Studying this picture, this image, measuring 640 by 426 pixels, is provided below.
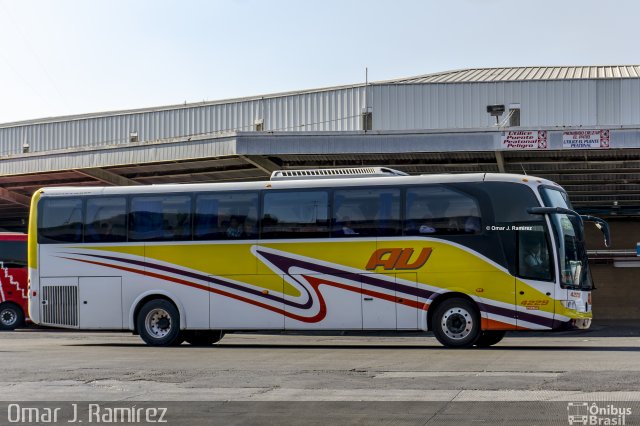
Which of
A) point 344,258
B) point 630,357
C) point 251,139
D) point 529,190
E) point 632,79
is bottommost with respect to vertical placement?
point 630,357

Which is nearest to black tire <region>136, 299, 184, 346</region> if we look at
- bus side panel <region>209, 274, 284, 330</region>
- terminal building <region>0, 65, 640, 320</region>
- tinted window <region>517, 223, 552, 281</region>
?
bus side panel <region>209, 274, 284, 330</region>

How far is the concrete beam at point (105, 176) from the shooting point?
3250 cm

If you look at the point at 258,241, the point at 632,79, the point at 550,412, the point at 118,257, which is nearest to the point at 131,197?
the point at 118,257

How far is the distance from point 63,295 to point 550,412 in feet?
46.7

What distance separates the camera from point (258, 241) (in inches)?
811

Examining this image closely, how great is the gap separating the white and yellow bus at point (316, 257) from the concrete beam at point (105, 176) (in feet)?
35.0

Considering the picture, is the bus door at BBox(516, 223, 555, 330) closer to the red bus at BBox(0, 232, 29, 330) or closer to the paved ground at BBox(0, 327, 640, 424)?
the paved ground at BBox(0, 327, 640, 424)

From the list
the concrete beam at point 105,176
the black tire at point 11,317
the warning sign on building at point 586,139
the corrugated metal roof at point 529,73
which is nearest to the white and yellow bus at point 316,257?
the warning sign on building at point 586,139

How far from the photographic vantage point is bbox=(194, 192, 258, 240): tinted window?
20650mm

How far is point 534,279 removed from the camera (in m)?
19.1

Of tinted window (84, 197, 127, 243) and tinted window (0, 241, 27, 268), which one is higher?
tinted window (84, 197, 127, 243)

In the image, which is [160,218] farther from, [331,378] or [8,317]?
[8,317]

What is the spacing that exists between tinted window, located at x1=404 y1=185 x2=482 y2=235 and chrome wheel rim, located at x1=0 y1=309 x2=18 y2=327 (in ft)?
56.9

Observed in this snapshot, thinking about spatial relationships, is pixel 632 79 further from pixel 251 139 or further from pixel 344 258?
pixel 344 258
